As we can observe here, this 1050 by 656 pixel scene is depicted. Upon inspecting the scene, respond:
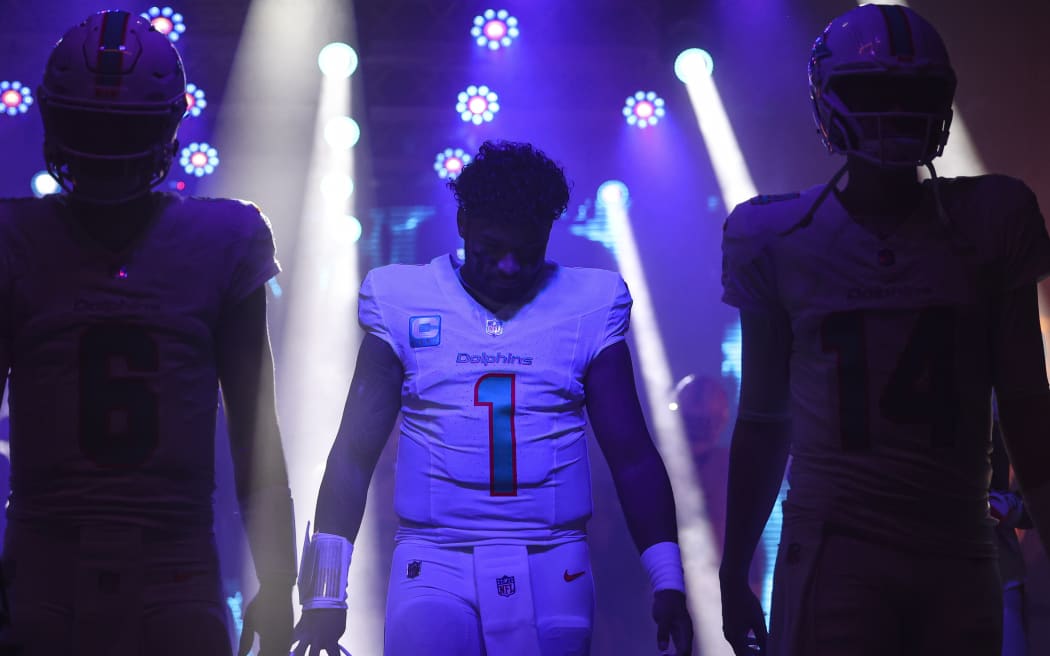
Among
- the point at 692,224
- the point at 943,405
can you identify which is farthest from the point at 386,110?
the point at 943,405

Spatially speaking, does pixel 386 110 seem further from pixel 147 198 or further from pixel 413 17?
pixel 147 198

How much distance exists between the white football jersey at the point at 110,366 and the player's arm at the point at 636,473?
106 centimetres

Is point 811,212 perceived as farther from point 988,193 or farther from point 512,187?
point 512,187

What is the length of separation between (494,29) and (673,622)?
644 cm

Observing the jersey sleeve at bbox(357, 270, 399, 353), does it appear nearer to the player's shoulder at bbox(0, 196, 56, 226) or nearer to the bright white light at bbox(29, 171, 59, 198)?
the player's shoulder at bbox(0, 196, 56, 226)

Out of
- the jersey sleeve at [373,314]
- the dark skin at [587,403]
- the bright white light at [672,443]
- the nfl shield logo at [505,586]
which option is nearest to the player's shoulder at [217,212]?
the jersey sleeve at [373,314]

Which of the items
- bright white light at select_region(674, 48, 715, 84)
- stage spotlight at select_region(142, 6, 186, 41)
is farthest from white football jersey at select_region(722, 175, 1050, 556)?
stage spotlight at select_region(142, 6, 186, 41)

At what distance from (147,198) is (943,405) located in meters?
2.22

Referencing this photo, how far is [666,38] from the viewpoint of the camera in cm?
860

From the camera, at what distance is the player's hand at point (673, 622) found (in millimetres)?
2799

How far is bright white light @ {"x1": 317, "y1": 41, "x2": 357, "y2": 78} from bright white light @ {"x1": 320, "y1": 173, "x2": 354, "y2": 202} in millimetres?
829

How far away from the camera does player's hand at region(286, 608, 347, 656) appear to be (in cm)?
283

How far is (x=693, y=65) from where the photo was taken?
8750mm

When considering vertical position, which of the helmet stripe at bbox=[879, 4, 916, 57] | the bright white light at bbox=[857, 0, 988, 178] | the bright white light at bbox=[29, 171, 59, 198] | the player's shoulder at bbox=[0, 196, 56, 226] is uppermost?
the bright white light at bbox=[29, 171, 59, 198]
